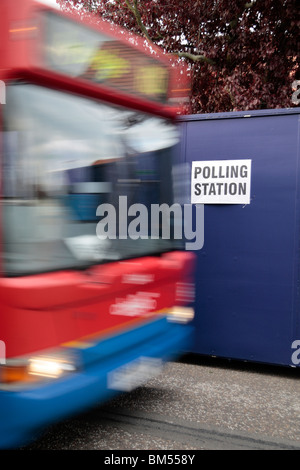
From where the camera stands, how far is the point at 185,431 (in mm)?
3904

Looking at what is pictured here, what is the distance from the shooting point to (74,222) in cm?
309

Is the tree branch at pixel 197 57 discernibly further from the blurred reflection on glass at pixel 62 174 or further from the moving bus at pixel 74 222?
the blurred reflection on glass at pixel 62 174

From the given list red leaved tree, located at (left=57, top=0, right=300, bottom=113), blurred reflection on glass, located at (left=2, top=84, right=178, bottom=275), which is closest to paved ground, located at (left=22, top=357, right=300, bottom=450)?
blurred reflection on glass, located at (left=2, top=84, right=178, bottom=275)

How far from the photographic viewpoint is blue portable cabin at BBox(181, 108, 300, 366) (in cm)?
516

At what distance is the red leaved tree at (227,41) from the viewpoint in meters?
8.92

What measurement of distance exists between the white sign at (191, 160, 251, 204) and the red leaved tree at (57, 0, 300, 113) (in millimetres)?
3694

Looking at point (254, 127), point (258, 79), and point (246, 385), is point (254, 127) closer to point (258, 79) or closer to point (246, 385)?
point (246, 385)

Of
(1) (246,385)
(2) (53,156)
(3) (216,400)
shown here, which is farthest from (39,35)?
(1) (246,385)

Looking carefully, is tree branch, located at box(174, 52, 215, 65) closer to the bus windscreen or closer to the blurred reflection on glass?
the bus windscreen

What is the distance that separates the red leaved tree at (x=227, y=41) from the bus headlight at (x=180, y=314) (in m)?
5.44

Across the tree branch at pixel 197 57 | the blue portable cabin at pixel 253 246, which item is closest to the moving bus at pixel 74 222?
the blue portable cabin at pixel 253 246

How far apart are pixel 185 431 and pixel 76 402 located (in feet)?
4.17
